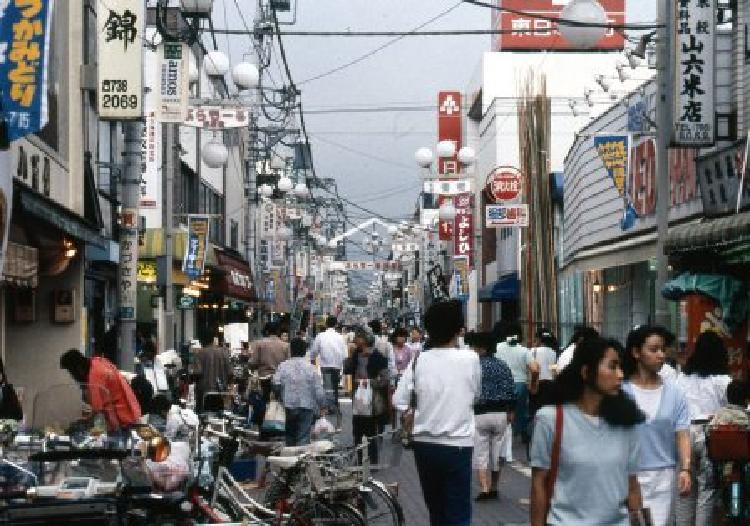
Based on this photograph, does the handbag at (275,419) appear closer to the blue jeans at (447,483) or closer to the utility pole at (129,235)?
the utility pole at (129,235)

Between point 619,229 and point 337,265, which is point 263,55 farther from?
point 337,265

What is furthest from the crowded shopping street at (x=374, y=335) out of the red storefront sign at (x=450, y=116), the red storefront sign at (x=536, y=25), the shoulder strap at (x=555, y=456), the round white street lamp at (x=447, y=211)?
the red storefront sign at (x=450, y=116)

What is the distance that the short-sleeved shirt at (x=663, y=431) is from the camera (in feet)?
28.1

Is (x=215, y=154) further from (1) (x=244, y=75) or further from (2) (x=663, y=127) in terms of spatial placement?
(2) (x=663, y=127)

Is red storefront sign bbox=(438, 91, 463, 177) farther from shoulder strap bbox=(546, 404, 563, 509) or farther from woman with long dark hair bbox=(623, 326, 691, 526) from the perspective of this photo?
shoulder strap bbox=(546, 404, 563, 509)

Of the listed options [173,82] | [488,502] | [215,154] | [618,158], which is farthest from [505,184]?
[488,502]

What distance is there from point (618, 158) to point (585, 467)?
805 inches

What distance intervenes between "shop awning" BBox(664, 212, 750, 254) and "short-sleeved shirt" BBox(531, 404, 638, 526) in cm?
1094

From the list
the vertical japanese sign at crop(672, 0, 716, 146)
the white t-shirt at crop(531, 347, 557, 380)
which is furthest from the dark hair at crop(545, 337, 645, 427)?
the white t-shirt at crop(531, 347, 557, 380)

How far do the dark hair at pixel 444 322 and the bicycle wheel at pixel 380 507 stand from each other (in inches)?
68.3

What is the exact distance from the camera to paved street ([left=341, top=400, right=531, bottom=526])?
1375 cm

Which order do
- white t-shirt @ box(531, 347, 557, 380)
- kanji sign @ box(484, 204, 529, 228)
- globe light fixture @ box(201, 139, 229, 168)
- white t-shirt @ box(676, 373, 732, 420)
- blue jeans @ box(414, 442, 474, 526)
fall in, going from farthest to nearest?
kanji sign @ box(484, 204, 529, 228) < globe light fixture @ box(201, 139, 229, 168) < white t-shirt @ box(531, 347, 557, 380) < white t-shirt @ box(676, 373, 732, 420) < blue jeans @ box(414, 442, 474, 526)

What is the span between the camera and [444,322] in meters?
10.1

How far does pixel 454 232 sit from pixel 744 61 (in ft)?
120
